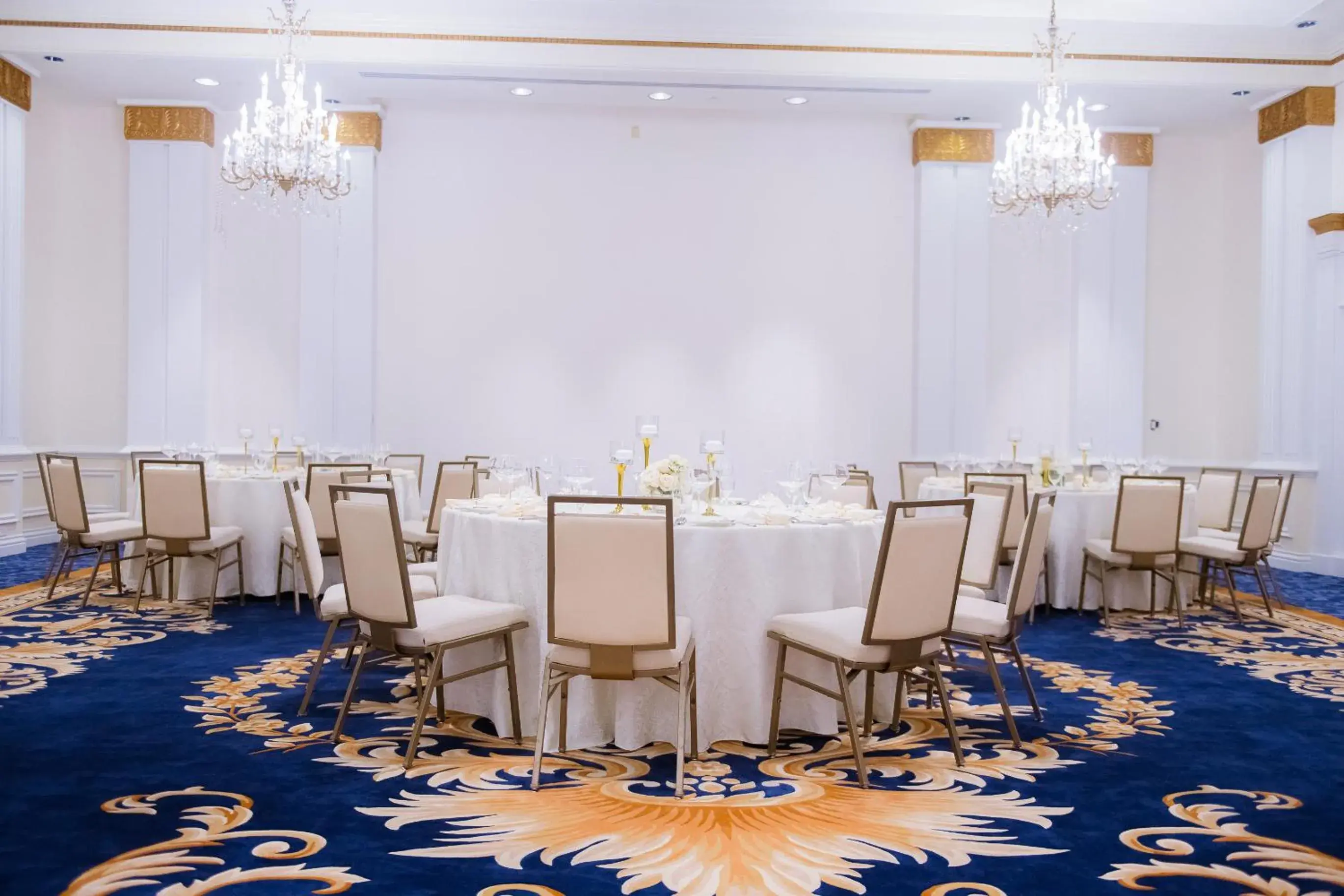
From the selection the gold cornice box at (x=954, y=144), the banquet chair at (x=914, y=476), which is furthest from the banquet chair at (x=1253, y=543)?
the gold cornice box at (x=954, y=144)

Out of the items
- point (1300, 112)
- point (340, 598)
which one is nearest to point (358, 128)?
point (340, 598)

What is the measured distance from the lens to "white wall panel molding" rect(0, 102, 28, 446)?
8.56 meters

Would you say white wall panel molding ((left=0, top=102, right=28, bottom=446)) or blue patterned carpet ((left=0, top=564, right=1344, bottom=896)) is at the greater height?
white wall panel molding ((left=0, top=102, right=28, bottom=446))

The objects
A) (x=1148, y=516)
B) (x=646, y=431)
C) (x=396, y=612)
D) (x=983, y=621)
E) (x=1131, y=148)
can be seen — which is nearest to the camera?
(x=396, y=612)

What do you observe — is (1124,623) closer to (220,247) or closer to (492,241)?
(492,241)

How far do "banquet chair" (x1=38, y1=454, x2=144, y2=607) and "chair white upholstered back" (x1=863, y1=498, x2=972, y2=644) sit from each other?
17.2ft

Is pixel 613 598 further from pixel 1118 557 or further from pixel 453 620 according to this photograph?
pixel 1118 557

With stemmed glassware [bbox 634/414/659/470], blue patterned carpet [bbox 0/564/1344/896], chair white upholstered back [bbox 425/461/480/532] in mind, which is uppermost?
stemmed glassware [bbox 634/414/659/470]

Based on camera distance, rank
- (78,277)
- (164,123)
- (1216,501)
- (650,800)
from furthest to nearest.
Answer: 1. (78,277)
2. (164,123)
3. (1216,501)
4. (650,800)

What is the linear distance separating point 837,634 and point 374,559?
1.72 meters

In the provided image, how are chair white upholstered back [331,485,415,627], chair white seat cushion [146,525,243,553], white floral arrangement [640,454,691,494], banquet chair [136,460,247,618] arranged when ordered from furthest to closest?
chair white seat cushion [146,525,243,553]
banquet chair [136,460,247,618]
white floral arrangement [640,454,691,494]
chair white upholstered back [331,485,415,627]

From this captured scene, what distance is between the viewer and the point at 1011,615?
150 inches

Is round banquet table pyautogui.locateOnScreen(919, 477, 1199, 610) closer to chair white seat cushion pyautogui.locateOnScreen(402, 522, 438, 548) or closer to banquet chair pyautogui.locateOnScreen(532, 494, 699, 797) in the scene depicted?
chair white seat cushion pyautogui.locateOnScreen(402, 522, 438, 548)

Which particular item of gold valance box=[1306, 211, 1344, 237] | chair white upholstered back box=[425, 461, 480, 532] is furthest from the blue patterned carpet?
gold valance box=[1306, 211, 1344, 237]
